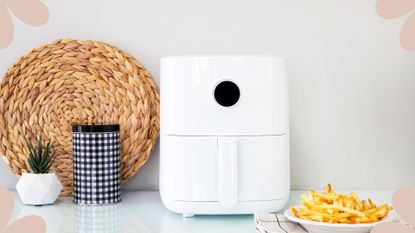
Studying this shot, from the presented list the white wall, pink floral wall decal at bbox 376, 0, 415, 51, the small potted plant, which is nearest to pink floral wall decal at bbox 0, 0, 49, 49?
the white wall

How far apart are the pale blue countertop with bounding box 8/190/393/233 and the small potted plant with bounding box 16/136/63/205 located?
17mm

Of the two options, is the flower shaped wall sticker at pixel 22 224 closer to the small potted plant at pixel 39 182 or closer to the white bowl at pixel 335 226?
the small potted plant at pixel 39 182

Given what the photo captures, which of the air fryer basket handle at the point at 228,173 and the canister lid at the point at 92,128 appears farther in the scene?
the canister lid at the point at 92,128

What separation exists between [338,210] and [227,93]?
0.96ft

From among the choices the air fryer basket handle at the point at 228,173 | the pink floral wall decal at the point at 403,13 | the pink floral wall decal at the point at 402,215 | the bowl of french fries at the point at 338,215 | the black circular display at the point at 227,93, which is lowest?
the pink floral wall decal at the point at 402,215

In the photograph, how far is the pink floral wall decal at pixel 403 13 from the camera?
1.33 metres

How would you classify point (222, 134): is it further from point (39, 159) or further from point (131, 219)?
point (39, 159)

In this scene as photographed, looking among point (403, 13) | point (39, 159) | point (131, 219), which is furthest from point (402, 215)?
point (39, 159)

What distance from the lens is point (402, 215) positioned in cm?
95

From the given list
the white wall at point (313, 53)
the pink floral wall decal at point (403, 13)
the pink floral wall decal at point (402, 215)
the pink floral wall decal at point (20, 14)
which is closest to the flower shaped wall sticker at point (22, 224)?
the white wall at point (313, 53)

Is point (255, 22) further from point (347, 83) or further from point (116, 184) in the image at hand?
point (116, 184)

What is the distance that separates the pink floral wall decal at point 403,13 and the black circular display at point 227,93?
451 mm

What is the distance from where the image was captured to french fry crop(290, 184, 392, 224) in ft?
2.80

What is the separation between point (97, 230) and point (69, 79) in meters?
0.42
